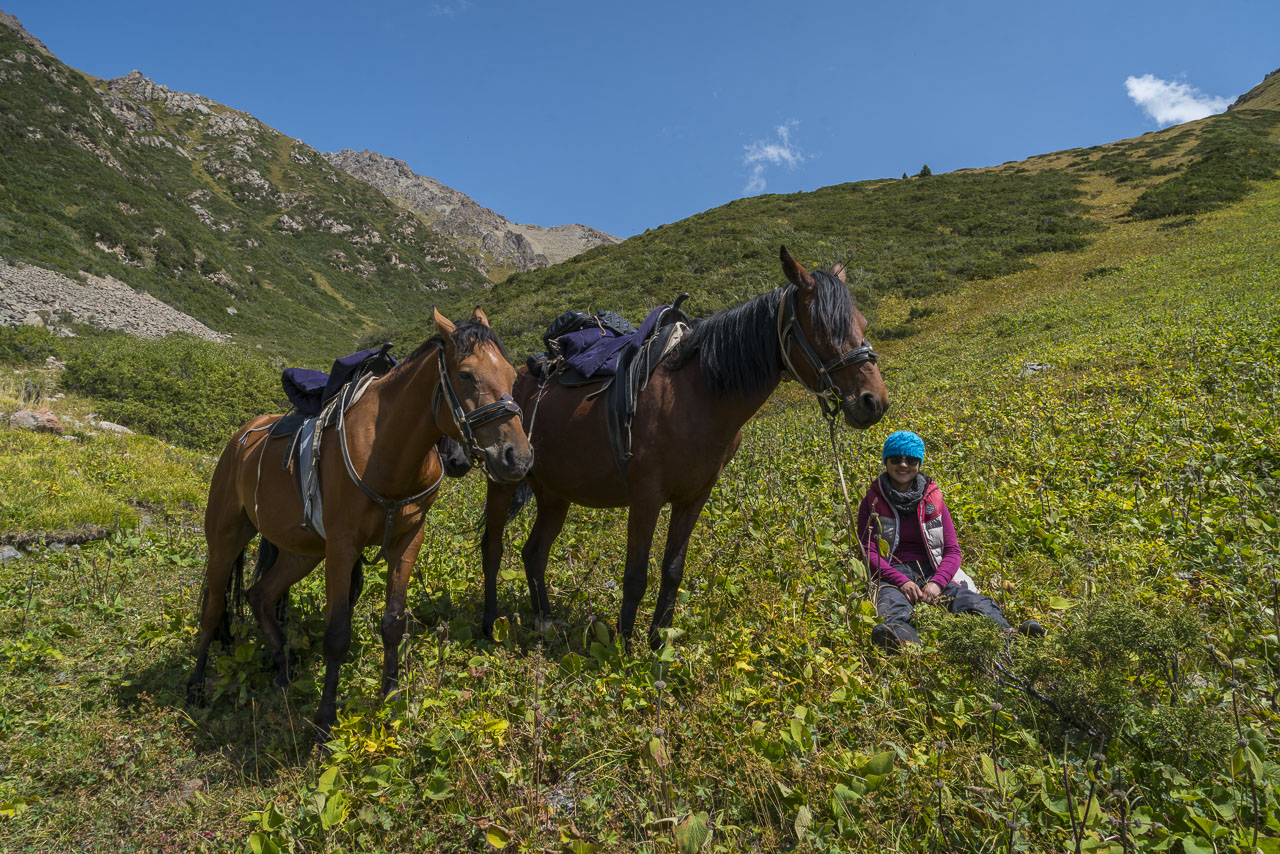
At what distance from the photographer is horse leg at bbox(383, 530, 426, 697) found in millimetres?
3312

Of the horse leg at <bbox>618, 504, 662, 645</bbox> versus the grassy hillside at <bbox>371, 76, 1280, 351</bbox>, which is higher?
the grassy hillside at <bbox>371, 76, 1280, 351</bbox>

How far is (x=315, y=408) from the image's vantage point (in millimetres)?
3795

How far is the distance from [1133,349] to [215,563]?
43.5 feet

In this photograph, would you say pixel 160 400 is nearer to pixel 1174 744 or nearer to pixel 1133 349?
pixel 1174 744

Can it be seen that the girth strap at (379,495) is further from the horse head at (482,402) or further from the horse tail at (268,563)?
the horse tail at (268,563)

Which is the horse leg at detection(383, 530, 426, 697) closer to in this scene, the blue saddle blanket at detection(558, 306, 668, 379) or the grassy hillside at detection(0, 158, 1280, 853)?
the grassy hillside at detection(0, 158, 1280, 853)

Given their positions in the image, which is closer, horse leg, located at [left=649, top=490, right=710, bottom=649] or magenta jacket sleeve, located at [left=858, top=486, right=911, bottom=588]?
horse leg, located at [left=649, top=490, right=710, bottom=649]

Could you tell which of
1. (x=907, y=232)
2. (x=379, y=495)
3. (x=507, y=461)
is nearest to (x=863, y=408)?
(x=507, y=461)

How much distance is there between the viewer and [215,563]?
4.05m

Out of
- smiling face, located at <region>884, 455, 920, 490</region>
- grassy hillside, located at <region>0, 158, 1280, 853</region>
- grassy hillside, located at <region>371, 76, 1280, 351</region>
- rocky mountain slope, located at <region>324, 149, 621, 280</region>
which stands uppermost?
rocky mountain slope, located at <region>324, 149, 621, 280</region>

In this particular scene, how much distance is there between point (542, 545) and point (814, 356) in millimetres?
2604

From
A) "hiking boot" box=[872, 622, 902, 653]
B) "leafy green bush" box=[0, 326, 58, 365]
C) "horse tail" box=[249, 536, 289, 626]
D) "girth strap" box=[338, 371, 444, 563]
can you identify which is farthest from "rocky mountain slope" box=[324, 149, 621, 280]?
"hiking boot" box=[872, 622, 902, 653]

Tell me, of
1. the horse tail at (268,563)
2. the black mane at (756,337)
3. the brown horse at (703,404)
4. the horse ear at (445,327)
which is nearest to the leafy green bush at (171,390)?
the horse tail at (268,563)

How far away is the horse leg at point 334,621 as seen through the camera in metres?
3.19
